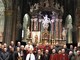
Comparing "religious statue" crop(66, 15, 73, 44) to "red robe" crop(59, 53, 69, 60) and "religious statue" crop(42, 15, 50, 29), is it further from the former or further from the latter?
"red robe" crop(59, 53, 69, 60)

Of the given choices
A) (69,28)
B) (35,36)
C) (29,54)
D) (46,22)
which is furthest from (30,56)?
(46,22)

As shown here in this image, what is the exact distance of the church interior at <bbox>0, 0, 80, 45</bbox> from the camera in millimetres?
23562

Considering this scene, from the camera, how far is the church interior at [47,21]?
23.6 meters

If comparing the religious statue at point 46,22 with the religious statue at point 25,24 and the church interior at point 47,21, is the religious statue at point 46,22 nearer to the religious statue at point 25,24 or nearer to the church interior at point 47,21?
the church interior at point 47,21

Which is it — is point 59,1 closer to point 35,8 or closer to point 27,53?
point 35,8

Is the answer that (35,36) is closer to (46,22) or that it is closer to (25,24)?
(25,24)

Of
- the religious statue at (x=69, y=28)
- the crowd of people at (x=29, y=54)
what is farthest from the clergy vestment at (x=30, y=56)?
the religious statue at (x=69, y=28)

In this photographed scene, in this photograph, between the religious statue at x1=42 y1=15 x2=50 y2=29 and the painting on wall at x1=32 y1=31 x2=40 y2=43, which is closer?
the painting on wall at x1=32 y1=31 x2=40 y2=43

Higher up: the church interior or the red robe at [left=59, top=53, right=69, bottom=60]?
the church interior

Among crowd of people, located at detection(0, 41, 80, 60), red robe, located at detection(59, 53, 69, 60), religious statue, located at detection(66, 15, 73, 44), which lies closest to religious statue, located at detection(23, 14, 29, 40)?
religious statue, located at detection(66, 15, 73, 44)

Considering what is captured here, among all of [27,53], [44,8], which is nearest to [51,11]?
[44,8]

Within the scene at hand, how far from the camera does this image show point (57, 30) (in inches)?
960

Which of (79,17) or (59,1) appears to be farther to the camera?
(59,1)

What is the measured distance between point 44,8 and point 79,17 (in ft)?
14.9
